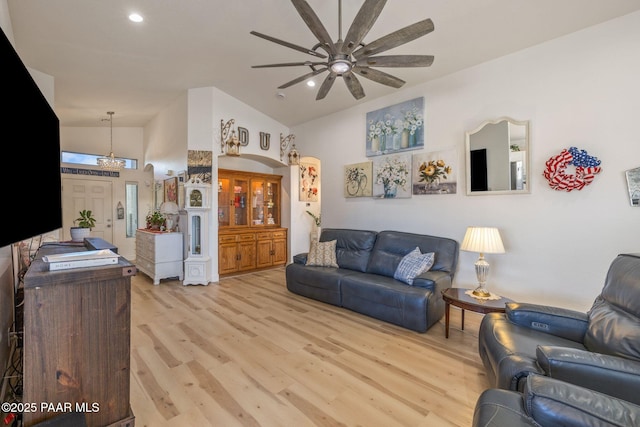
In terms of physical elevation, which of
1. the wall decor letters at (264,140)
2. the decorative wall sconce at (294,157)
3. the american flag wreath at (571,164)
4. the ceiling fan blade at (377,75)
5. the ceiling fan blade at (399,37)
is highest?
the wall decor letters at (264,140)

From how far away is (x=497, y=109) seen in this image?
339 centimetres

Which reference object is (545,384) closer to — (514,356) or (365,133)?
(514,356)

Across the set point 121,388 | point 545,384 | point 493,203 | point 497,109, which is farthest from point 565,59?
point 121,388

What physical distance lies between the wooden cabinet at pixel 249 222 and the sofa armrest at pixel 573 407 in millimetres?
4925

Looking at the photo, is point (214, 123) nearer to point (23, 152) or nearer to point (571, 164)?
point (23, 152)

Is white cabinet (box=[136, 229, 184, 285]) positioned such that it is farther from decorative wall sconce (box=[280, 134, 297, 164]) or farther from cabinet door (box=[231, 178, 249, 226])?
decorative wall sconce (box=[280, 134, 297, 164])

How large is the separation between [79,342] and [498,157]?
13.4 feet

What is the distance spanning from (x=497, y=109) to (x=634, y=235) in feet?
5.96

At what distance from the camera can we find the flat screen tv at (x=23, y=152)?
4.42 ft

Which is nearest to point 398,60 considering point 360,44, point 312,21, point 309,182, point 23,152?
point 360,44

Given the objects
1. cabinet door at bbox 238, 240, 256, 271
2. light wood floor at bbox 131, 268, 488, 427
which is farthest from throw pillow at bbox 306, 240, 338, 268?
cabinet door at bbox 238, 240, 256, 271

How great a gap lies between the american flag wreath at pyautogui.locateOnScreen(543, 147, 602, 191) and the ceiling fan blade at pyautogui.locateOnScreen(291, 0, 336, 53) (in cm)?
257

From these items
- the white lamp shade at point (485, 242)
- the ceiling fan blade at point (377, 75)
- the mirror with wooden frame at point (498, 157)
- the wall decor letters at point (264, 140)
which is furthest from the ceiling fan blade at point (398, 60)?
the wall decor letters at point (264, 140)

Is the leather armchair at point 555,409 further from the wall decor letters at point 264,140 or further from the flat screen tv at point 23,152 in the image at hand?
the wall decor letters at point 264,140
